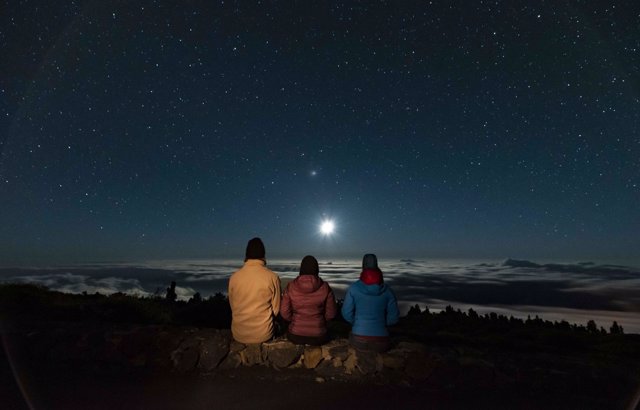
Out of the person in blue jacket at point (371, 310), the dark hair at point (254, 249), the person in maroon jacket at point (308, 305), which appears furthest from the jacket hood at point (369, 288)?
the dark hair at point (254, 249)

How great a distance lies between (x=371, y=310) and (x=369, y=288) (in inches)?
12.1

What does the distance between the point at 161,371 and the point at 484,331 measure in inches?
597

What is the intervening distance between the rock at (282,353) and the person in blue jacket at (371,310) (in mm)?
877

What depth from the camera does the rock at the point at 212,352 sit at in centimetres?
537

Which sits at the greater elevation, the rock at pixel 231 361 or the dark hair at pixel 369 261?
the dark hair at pixel 369 261

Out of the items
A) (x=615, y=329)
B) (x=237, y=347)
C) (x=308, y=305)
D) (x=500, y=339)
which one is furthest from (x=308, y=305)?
(x=615, y=329)

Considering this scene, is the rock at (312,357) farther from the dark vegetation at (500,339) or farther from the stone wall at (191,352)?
the dark vegetation at (500,339)

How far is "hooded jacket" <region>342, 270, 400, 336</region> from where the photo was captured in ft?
16.8

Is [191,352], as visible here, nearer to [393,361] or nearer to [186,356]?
[186,356]

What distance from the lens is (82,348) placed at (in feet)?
18.6

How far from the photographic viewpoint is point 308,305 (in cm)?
527

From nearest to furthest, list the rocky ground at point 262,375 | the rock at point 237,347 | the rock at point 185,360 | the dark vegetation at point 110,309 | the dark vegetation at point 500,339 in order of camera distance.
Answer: the rocky ground at point 262,375
the dark vegetation at point 500,339
the rock at point 185,360
the rock at point 237,347
the dark vegetation at point 110,309

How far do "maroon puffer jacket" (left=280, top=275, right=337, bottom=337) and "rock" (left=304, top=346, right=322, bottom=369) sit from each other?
9.4 inches

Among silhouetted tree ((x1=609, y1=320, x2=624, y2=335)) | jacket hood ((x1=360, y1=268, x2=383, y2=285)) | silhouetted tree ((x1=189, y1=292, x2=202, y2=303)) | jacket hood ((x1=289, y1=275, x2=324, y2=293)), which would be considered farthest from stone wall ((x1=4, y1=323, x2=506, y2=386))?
silhouetted tree ((x1=609, y1=320, x2=624, y2=335))
